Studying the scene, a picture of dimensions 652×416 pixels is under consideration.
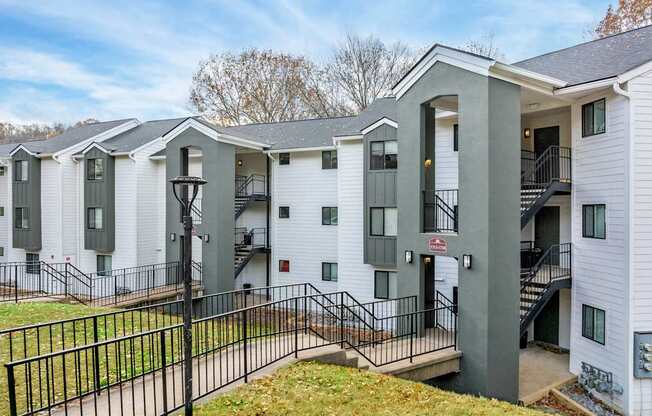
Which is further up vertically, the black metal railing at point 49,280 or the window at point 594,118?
the window at point 594,118

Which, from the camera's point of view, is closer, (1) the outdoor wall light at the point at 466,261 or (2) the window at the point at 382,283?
(1) the outdoor wall light at the point at 466,261

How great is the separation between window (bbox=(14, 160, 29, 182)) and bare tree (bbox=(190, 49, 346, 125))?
1306cm

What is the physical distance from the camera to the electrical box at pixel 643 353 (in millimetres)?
9914

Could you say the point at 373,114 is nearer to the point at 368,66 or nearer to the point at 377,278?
the point at 377,278

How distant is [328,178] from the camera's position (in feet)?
59.4

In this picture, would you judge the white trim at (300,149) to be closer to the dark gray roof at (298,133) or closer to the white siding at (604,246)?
the dark gray roof at (298,133)

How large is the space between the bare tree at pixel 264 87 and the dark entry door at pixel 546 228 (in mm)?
19791

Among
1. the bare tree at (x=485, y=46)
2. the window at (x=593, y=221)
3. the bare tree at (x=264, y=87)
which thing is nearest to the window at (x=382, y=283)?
the window at (x=593, y=221)

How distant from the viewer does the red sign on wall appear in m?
10.5

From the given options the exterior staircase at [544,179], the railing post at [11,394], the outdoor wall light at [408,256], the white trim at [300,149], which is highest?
the white trim at [300,149]

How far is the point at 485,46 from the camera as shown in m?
26.0

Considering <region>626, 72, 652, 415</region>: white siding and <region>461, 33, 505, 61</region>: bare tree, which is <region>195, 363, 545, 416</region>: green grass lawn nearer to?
<region>626, 72, 652, 415</region>: white siding

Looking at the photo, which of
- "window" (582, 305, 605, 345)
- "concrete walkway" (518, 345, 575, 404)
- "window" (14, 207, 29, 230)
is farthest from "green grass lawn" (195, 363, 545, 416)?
"window" (14, 207, 29, 230)

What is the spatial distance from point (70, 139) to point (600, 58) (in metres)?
24.8
